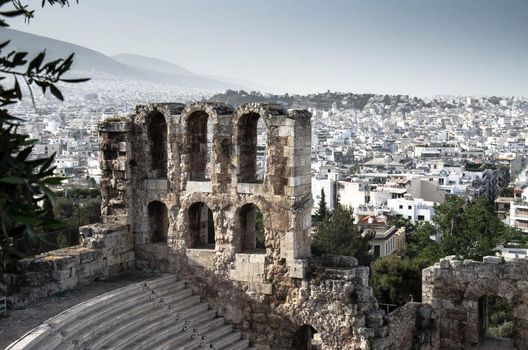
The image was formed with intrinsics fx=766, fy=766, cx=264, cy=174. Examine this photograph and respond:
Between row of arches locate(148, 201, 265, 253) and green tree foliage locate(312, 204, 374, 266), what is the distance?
18.9 meters

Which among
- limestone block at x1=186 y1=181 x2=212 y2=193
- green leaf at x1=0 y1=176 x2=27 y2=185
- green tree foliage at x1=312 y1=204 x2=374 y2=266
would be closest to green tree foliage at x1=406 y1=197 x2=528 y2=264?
green tree foliage at x1=312 y1=204 x2=374 y2=266

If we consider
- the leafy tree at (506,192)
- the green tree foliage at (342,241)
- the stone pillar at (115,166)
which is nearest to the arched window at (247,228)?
the stone pillar at (115,166)

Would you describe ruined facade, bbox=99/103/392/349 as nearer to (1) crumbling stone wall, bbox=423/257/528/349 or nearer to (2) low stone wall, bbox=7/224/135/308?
(2) low stone wall, bbox=7/224/135/308

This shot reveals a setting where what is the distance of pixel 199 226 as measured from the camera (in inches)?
712

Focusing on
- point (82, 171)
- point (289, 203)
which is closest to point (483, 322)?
point (289, 203)

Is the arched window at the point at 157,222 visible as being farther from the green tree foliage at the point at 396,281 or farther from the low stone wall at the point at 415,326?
the green tree foliage at the point at 396,281

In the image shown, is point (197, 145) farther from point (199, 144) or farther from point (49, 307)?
point (49, 307)

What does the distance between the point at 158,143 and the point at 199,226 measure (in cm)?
225

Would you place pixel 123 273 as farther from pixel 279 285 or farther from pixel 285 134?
pixel 285 134

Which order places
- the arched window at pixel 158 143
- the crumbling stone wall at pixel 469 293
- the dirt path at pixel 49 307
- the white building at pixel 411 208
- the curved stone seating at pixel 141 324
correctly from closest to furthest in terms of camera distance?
the dirt path at pixel 49 307 → the curved stone seating at pixel 141 324 → the arched window at pixel 158 143 → the crumbling stone wall at pixel 469 293 → the white building at pixel 411 208

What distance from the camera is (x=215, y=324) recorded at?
1667 cm

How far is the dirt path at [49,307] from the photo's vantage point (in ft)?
42.5

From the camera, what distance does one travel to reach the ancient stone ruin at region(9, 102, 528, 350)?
52.0ft

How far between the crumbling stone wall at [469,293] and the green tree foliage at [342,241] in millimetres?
16699
